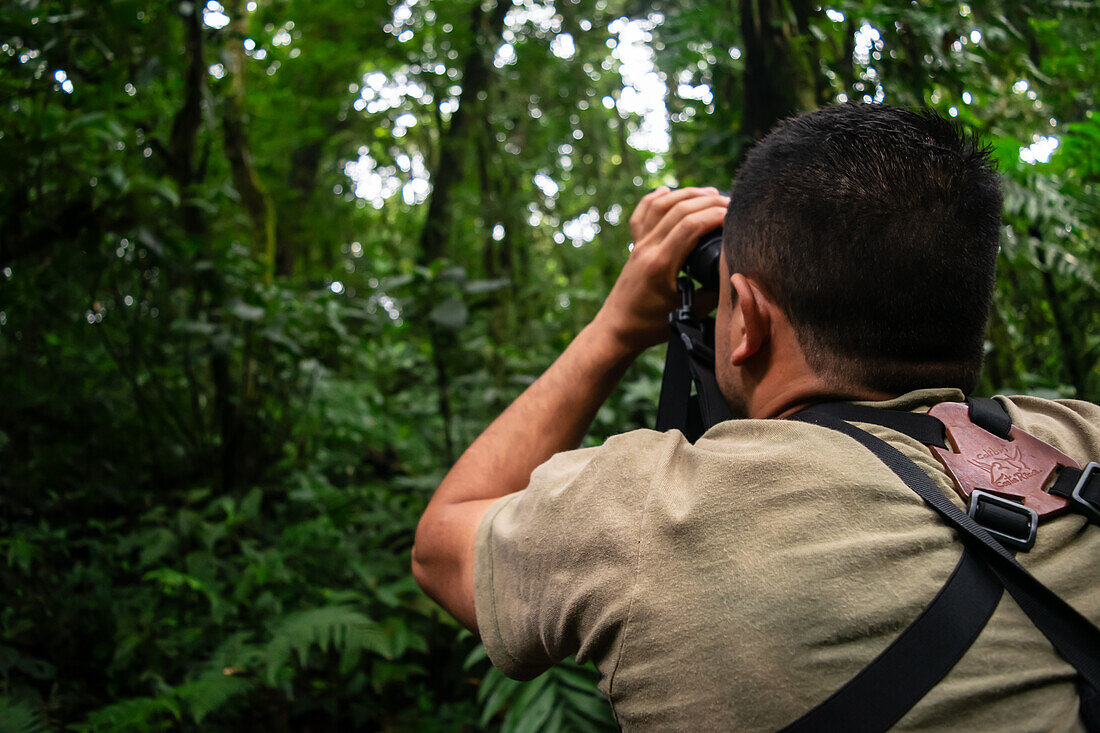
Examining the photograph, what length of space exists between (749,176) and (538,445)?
1.91 ft

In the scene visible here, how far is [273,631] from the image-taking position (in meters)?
2.58

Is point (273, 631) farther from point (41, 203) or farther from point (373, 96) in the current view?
point (373, 96)

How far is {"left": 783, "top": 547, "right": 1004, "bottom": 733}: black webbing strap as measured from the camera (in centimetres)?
73

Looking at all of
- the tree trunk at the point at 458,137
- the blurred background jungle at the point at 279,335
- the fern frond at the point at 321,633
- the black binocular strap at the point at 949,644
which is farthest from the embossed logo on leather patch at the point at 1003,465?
the tree trunk at the point at 458,137

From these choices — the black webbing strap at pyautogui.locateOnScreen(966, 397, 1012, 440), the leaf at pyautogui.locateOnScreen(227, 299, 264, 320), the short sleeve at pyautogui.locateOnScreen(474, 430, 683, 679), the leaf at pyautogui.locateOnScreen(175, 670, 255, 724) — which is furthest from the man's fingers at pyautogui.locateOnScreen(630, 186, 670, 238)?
the leaf at pyautogui.locateOnScreen(227, 299, 264, 320)

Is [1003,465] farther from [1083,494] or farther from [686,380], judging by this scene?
[686,380]

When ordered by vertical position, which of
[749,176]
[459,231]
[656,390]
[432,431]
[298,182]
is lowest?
[432,431]

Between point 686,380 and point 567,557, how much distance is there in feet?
1.51

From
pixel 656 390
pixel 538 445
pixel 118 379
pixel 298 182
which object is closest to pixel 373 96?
pixel 298 182

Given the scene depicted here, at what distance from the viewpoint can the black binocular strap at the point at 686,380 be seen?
1.21 meters

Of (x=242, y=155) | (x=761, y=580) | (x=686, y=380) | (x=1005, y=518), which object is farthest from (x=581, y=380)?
(x=242, y=155)

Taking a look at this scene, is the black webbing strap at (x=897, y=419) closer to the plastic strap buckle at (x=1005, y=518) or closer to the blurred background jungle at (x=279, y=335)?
the plastic strap buckle at (x=1005, y=518)

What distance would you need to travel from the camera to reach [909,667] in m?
0.74

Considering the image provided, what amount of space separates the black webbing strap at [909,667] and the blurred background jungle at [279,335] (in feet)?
5.36
